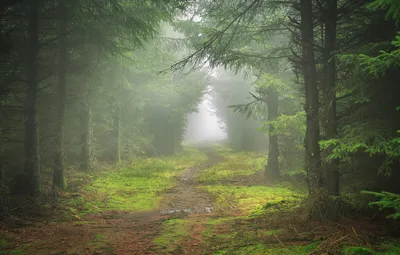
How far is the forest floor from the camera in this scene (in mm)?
4219

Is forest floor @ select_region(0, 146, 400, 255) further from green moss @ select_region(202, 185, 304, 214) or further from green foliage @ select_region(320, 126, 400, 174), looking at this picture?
green foliage @ select_region(320, 126, 400, 174)

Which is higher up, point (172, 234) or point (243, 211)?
point (172, 234)

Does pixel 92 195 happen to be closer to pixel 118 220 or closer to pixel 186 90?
pixel 118 220

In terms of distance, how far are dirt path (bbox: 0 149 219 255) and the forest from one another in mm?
52

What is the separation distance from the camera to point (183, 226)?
6457 mm

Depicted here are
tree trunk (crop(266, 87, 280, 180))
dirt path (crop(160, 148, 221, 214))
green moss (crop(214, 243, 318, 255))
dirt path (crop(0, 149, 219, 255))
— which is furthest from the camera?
tree trunk (crop(266, 87, 280, 180))

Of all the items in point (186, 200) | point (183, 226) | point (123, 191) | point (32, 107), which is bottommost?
point (186, 200)

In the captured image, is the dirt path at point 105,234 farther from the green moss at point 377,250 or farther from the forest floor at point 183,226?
the green moss at point 377,250

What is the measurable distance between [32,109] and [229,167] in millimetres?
12416

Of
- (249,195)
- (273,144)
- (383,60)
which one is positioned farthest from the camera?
(273,144)

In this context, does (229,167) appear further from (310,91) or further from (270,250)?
(270,250)

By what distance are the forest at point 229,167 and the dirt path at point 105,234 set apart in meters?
0.05

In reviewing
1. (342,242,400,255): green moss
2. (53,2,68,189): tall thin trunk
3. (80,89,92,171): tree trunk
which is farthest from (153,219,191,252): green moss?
(80,89,92,171): tree trunk

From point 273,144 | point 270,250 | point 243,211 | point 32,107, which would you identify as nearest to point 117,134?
point 32,107
